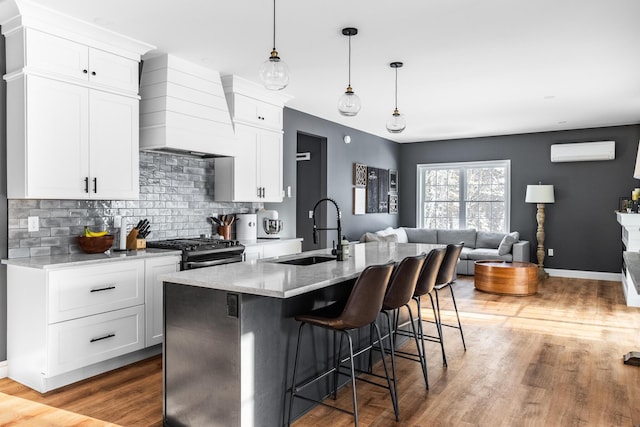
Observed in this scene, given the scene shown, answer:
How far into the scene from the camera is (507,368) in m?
3.58

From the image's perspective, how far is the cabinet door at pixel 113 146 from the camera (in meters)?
3.61

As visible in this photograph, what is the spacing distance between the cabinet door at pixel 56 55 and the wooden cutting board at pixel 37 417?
7.23 feet

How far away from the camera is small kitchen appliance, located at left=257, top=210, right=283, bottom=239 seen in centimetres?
527

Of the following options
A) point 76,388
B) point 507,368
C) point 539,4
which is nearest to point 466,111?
point 539,4

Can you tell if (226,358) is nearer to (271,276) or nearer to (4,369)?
(271,276)

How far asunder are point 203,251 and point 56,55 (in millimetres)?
1848

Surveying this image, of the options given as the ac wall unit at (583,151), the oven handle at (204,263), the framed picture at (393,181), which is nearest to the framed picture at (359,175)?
the framed picture at (393,181)

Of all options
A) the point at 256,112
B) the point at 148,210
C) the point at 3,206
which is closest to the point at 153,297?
the point at 148,210

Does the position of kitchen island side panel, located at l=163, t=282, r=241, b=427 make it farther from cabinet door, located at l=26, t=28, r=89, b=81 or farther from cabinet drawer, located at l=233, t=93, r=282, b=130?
cabinet drawer, located at l=233, t=93, r=282, b=130

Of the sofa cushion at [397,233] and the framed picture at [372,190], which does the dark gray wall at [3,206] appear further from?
the framed picture at [372,190]

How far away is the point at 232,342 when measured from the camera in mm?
2320

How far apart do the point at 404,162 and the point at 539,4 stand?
654cm

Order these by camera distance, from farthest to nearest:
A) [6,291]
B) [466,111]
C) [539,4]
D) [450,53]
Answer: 1. [466,111]
2. [450,53]
3. [6,291]
4. [539,4]

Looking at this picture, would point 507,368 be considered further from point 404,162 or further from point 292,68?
point 404,162
